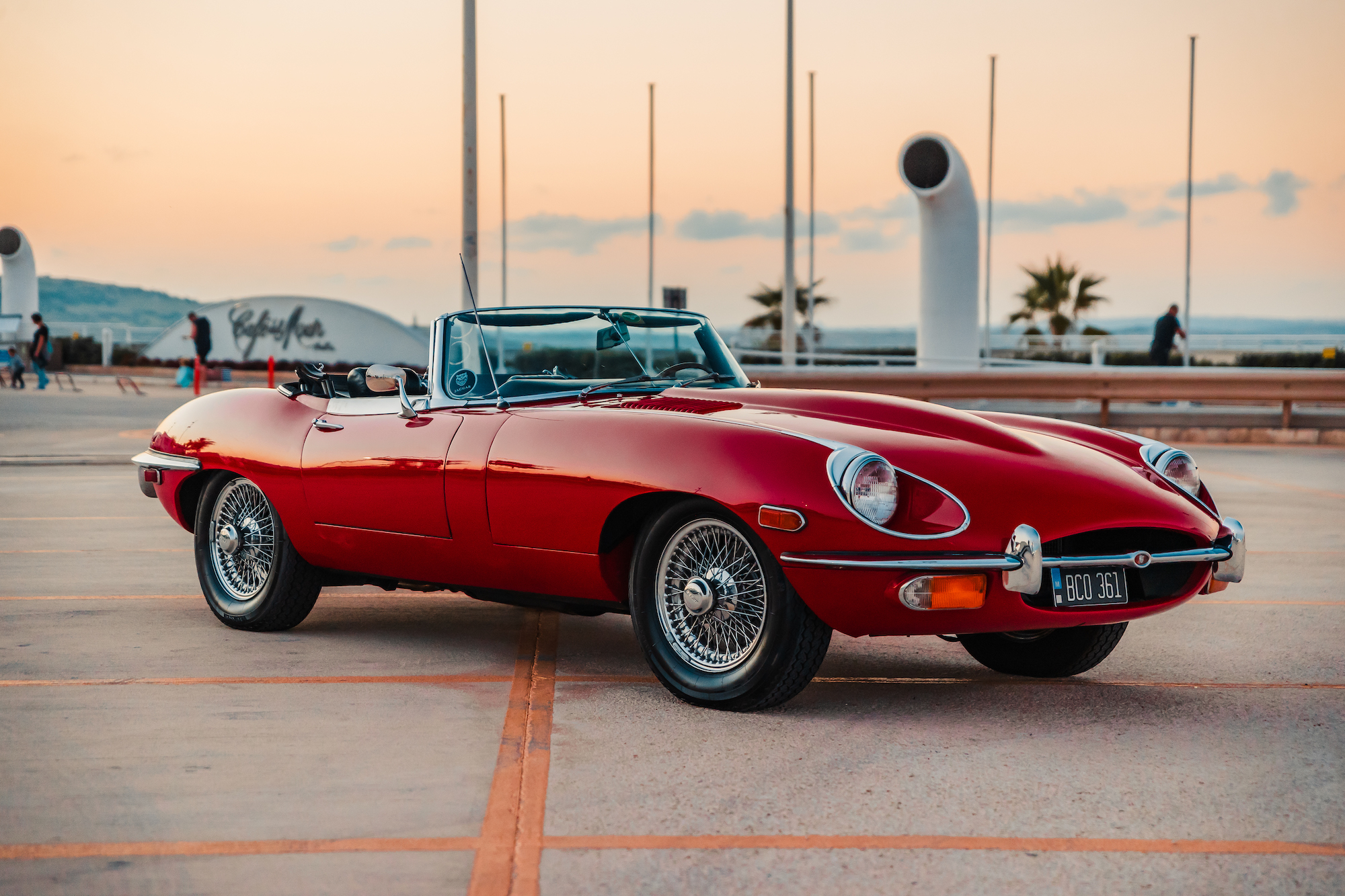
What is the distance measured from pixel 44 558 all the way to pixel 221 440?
8.33ft

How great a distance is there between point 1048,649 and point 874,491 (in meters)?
1.34

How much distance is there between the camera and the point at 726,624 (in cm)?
472

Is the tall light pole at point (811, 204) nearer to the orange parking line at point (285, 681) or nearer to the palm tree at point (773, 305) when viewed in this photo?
the palm tree at point (773, 305)

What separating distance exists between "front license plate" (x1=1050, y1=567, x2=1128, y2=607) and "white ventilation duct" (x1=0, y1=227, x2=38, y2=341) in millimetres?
Result: 47913

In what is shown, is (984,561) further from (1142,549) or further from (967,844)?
(967,844)

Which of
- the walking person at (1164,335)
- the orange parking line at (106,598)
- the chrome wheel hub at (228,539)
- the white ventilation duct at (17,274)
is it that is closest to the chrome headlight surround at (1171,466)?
the chrome wheel hub at (228,539)

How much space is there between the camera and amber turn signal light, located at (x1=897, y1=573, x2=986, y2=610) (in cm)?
441

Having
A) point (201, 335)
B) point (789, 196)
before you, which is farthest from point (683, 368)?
point (201, 335)

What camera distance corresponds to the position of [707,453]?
4684mm

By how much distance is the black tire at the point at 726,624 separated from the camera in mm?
4535

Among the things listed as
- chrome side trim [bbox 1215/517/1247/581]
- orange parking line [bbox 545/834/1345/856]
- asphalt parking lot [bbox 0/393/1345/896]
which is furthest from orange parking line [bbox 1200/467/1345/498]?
orange parking line [bbox 545/834/1345/856]

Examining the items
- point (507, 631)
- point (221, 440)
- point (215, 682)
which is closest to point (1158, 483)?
point (507, 631)

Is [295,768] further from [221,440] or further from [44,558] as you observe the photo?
[44,558]

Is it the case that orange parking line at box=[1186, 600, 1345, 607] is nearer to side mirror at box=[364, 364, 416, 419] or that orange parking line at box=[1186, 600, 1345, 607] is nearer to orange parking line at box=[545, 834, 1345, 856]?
orange parking line at box=[545, 834, 1345, 856]
